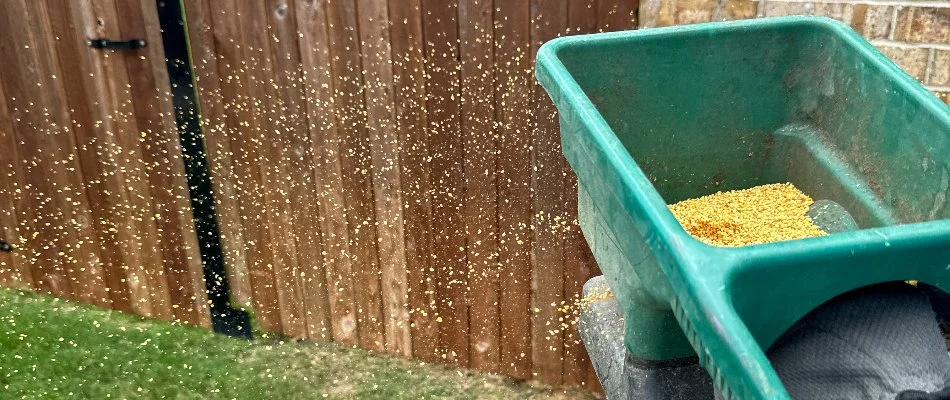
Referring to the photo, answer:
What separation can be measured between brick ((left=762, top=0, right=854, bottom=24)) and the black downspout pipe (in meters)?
2.06

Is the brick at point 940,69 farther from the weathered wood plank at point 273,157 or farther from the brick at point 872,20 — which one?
the weathered wood plank at point 273,157

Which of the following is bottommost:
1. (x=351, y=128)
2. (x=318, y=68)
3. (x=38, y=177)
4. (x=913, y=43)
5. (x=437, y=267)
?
(x=437, y=267)

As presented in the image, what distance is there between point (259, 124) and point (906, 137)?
2.41 meters

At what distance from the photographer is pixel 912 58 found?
236cm

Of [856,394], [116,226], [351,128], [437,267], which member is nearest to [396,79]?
[351,128]

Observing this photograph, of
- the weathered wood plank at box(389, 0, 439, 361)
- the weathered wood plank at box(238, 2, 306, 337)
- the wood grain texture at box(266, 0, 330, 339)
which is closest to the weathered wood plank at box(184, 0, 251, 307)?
the weathered wood plank at box(238, 2, 306, 337)

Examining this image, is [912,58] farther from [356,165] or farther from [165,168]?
[165,168]

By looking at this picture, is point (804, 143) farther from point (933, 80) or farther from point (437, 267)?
point (437, 267)

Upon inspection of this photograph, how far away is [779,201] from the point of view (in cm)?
207

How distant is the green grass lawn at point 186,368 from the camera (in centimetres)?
378

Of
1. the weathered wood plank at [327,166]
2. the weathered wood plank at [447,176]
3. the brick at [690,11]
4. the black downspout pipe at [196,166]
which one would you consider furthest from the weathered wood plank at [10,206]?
the brick at [690,11]

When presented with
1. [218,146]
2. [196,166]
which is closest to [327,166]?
[218,146]

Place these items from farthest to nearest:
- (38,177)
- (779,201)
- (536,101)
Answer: (38,177) → (536,101) → (779,201)

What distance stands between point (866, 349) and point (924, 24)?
133cm
